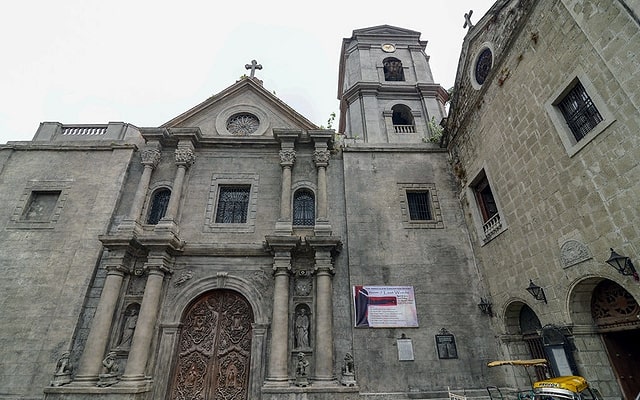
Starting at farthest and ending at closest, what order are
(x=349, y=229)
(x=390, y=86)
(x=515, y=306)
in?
(x=390, y=86) → (x=349, y=229) → (x=515, y=306)

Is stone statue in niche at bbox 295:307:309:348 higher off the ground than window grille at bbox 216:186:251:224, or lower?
lower

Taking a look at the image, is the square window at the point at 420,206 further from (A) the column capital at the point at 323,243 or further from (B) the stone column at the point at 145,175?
(B) the stone column at the point at 145,175

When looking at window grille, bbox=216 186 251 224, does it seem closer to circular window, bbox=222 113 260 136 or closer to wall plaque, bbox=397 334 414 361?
circular window, bbox=222 113 260 136

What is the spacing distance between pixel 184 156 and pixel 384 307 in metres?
9.73

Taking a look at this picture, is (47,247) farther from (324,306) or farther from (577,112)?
(577,112)

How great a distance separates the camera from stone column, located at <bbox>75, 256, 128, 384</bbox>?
8.33 meters

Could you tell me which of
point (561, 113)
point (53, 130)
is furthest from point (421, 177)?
point (53, 130)

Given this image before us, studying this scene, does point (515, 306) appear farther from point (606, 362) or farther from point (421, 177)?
point (421, 177)

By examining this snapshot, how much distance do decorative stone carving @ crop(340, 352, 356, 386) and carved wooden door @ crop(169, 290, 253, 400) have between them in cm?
301

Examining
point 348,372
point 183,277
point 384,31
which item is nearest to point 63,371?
point 183,277

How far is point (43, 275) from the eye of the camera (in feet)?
32.2

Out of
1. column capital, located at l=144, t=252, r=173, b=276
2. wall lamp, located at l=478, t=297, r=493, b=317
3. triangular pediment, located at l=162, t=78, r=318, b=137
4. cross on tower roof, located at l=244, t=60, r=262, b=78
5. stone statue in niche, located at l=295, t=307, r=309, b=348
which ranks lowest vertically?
stone statue in niche, located at l=295, t=307, r=309, b=348

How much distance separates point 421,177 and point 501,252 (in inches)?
168

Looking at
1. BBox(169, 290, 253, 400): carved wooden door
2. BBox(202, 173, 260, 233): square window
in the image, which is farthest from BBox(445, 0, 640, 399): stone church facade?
BBox(202, 173, 260, 233): square window
